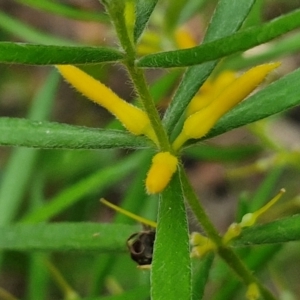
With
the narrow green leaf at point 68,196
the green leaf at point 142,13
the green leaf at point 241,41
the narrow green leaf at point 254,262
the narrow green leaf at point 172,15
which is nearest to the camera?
the green leaf at point 241,41

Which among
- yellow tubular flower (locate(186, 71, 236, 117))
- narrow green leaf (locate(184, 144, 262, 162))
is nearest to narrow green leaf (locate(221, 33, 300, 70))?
yellow tubular flower (locate(186, 71, 236, 117))

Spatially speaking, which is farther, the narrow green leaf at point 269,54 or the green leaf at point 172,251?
the narrow green leaf at point 269,54

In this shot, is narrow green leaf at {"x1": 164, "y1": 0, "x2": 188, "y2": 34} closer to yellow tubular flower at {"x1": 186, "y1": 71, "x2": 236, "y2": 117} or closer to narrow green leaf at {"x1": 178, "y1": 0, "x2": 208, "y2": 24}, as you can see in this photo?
narrow green leaf at {"x1": 178, "y1": 0, "x2": 208, "y2": 24}

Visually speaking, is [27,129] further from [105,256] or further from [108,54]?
[105,256]

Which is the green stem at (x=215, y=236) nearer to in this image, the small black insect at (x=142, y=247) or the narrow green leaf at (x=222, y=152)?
the small black insect at (x=142, y=247)

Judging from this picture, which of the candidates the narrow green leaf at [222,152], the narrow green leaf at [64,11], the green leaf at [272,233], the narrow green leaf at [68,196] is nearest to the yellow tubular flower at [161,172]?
the green leaf at [272,233]

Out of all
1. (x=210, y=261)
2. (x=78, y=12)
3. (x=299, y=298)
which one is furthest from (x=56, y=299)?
(x=210, y=261)

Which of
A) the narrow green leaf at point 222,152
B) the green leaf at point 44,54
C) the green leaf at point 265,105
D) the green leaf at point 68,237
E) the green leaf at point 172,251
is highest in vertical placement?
the narrow green leaf at point 222,152
